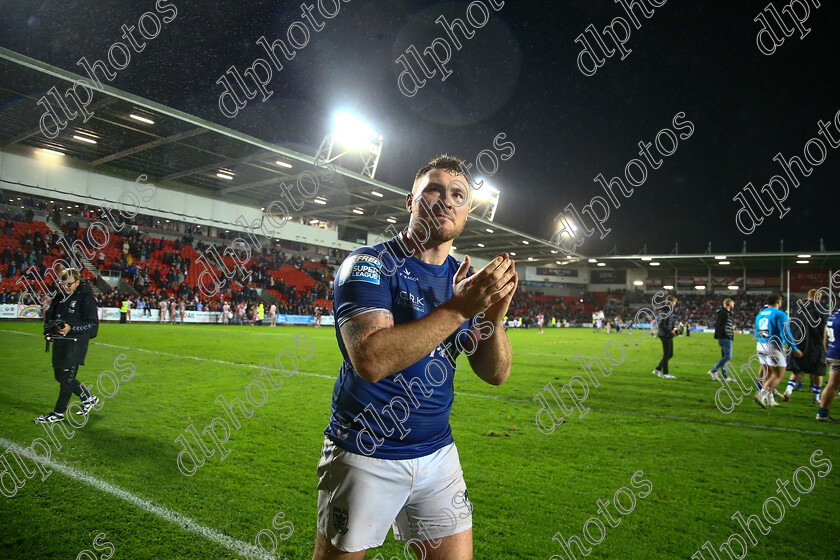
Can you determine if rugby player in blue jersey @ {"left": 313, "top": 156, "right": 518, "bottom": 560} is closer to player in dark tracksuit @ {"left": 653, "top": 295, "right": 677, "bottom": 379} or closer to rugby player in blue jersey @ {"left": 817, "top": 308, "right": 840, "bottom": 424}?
rugby player in blue jersey @ {"left": 817, "top": 308, "right": 840, "bottom": 424}

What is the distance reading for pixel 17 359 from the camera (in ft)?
35.5

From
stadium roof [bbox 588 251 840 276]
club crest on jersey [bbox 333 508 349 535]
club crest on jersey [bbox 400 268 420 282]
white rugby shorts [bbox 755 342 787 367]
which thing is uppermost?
stadium roof [bbox 588 251 840 276]

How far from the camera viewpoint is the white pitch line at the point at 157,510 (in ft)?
10.9

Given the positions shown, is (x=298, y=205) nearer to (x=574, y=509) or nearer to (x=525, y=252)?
(x=525, y=252)

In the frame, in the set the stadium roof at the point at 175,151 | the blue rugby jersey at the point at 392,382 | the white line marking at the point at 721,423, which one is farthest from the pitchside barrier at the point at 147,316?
the blue rugby jersey at the point at 392,382

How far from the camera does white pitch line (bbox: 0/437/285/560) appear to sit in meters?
3.32

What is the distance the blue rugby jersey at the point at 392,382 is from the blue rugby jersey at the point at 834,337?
830 centimetres

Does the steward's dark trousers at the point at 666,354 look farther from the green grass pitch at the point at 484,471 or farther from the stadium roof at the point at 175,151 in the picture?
the stadium roof at the point at 175,151

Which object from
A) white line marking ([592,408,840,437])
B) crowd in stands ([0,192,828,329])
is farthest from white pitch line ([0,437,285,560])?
crowd in stands ([0,192,828,329])

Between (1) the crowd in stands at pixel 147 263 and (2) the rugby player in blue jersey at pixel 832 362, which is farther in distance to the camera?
(1) the crowd in stands at pixel 147 263

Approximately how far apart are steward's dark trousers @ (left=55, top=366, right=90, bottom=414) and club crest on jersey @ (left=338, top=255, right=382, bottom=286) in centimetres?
662

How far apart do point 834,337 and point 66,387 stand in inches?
457

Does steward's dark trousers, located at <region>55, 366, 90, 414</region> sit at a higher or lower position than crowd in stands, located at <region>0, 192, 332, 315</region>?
lower

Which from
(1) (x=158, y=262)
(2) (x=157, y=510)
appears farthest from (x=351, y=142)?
(2) (x=157, y=510)
